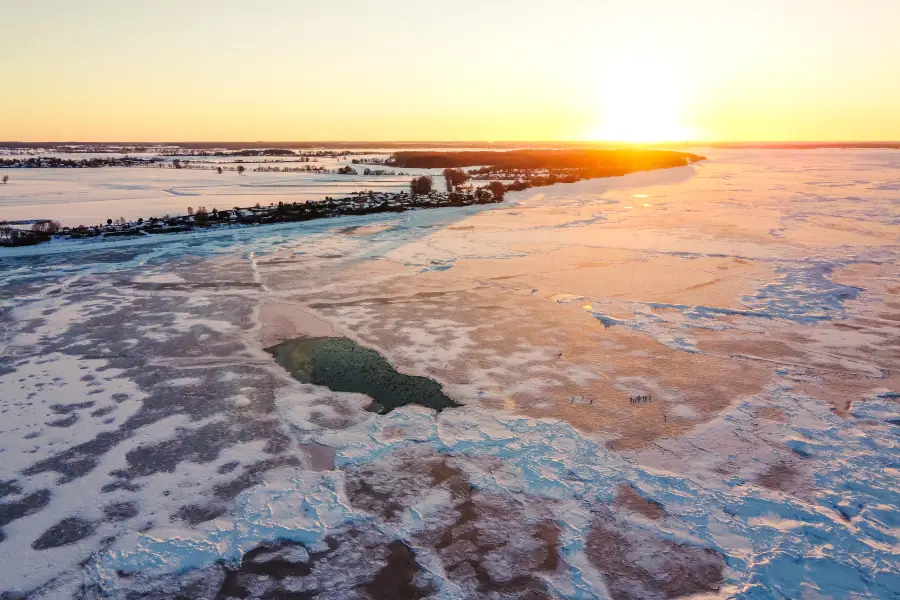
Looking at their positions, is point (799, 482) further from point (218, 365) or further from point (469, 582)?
point (218, 365)

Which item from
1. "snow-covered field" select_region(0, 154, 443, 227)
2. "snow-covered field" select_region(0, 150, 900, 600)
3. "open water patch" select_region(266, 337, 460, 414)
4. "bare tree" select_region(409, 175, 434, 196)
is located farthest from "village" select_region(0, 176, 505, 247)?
"open water patch" select_region(266, 337, 460, 414)

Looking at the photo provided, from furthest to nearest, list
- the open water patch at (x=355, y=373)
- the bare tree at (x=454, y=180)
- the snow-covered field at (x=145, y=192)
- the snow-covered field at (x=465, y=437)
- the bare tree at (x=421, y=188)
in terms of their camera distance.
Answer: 1. the bare tree at (x=454, y=180)
2. the bare tree at (x=421, y=188)
3. the snow-covered field at (x=145, y=192)
4. the open water patch at (x=355, y=373)
5. the snow-covered field at (x=465, y=437)

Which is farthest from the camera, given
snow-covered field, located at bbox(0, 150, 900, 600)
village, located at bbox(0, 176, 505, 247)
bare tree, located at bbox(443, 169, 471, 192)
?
bare tree, located at bbox(443, 169, 471, 192)

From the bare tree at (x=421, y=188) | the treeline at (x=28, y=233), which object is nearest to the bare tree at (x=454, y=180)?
the bare tree at (x=421, y=188)

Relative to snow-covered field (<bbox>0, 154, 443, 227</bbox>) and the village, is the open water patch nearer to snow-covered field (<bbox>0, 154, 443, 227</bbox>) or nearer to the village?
the village

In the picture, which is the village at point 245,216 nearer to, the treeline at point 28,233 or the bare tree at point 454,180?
the treeline at point 28,233

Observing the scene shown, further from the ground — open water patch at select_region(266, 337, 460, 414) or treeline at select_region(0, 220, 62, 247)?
treeline at select_region(0, 220, 62, 247)

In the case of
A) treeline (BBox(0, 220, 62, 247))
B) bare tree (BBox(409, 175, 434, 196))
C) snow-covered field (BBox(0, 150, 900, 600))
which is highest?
bare tree (BBox(409, 175, 434, 196))
